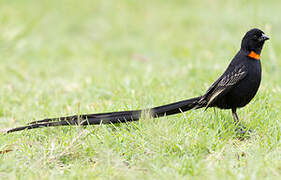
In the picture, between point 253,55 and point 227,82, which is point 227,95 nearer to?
point 227,82

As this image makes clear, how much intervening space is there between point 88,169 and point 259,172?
1.19 metres

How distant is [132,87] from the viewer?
5.12m

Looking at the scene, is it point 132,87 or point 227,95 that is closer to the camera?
point 227,95

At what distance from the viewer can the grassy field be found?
9.37ft

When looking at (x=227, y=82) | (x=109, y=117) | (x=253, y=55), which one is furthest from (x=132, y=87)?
(x=253, y=55)

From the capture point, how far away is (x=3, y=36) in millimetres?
6656

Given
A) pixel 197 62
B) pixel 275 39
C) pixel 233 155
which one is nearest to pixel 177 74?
pixel 197 62

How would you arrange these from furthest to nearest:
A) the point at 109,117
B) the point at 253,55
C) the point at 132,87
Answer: the point at 132,87 → the point at 253,55 → the point at 109,117

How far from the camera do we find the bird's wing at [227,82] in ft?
11.4

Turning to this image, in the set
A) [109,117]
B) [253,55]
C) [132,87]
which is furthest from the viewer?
[132,87]

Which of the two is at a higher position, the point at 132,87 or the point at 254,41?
the point at 254,41

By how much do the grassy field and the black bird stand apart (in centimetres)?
10

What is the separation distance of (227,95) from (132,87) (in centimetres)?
177

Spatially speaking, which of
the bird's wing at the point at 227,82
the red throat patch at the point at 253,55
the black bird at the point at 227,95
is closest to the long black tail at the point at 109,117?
the black bird at the point at 227,95
